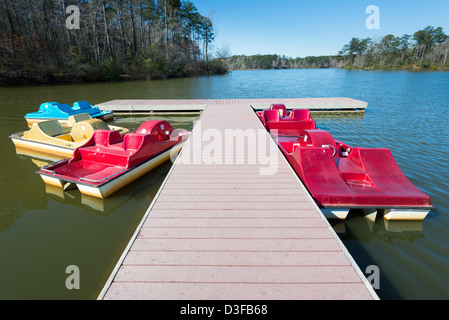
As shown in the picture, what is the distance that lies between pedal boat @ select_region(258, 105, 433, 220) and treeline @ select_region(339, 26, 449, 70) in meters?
89.4

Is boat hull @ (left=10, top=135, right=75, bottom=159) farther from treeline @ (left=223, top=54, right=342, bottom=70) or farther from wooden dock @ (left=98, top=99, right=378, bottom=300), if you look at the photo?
treeline @ (left=223, top=54, right=342, bottom=70)

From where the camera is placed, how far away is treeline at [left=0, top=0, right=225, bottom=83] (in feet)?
98.2

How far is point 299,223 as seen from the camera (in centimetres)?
330

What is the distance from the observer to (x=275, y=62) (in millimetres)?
151250

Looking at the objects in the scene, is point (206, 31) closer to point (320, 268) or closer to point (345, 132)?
point (345, 132)

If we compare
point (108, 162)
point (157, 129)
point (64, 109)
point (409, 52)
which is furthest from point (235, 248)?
point (409, 52)

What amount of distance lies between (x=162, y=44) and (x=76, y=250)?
5022 centimetres

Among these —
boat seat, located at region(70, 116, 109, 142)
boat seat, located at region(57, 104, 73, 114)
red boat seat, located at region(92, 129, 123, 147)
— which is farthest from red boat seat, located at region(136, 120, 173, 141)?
boat seat, located at region(57, 104, 73, 114)

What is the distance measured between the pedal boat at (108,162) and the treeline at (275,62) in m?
147

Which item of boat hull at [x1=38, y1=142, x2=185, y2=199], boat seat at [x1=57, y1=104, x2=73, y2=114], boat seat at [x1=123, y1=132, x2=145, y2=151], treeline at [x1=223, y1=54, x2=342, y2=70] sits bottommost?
boat hull at [x1=38, y1=142, x2=185, y2=199]

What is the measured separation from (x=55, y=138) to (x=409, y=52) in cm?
10554

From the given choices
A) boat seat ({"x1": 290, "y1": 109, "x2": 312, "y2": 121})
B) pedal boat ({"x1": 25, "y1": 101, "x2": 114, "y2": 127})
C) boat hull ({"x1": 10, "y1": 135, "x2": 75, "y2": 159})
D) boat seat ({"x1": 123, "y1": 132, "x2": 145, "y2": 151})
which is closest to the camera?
boat seat ({"x1": 123, "y1": 132, "x2": 145, "y2": 151})

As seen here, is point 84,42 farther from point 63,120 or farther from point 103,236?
point 103,236

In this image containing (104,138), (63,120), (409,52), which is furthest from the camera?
(409,52)
